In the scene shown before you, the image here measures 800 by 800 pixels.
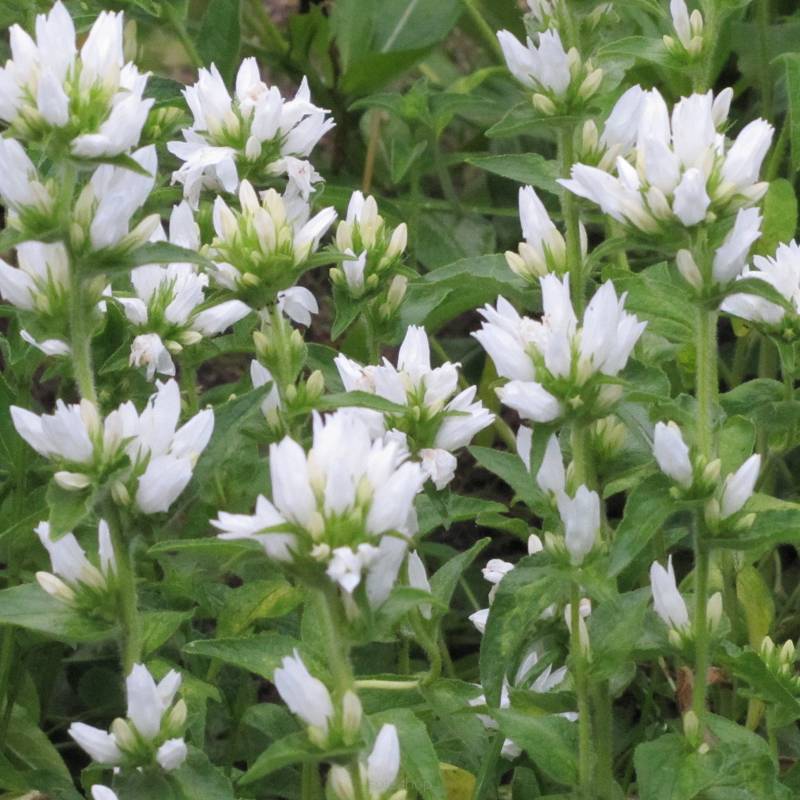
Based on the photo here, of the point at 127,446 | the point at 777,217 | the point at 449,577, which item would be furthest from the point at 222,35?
the point at 127,446

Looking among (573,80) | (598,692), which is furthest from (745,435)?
(573,80)

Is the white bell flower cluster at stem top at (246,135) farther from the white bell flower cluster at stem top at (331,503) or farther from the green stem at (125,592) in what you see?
the white bell flower cluster at stem top at (331,503)

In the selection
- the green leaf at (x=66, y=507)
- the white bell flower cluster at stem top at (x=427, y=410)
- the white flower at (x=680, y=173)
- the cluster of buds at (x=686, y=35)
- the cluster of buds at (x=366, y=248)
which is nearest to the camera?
the green leaf at (x=66, y=507)

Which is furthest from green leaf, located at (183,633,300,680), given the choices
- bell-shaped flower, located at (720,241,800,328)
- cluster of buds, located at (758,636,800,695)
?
bell-shaped flower, located at (720,241,800,328)

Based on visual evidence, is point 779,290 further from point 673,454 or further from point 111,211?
point 111,211

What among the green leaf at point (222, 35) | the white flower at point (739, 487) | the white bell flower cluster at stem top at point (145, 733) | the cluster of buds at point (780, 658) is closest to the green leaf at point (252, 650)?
the white bell flower cluster at stem top at point (145, 733)
